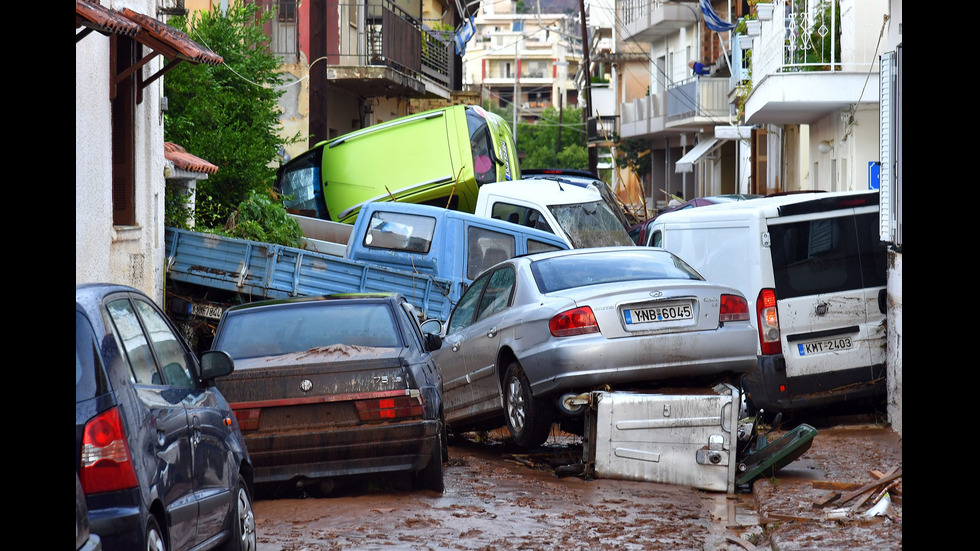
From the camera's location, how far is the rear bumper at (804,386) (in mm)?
10727

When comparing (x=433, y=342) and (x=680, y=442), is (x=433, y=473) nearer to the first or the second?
(x=433, y=342)

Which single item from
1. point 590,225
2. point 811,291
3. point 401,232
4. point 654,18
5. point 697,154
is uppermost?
point 654,18

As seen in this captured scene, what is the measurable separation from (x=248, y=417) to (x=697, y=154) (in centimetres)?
3678

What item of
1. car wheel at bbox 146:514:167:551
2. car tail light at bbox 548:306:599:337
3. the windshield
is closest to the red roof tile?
the windshield

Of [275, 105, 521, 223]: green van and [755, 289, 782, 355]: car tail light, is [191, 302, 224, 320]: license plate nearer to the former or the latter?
[275, 105, 521, 223]: green van

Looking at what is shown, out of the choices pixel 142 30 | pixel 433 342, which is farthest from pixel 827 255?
pixel 142 30

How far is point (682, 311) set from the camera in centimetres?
934

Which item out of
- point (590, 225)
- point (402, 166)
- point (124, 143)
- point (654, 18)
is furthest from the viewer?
point (654, 18)

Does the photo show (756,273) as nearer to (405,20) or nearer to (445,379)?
(445,379)

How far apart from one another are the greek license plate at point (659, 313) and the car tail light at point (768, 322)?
5.42 feet

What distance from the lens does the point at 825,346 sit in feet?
35.8

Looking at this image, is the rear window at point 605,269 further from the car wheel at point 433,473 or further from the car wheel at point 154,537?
the car wheel at point 154,537
